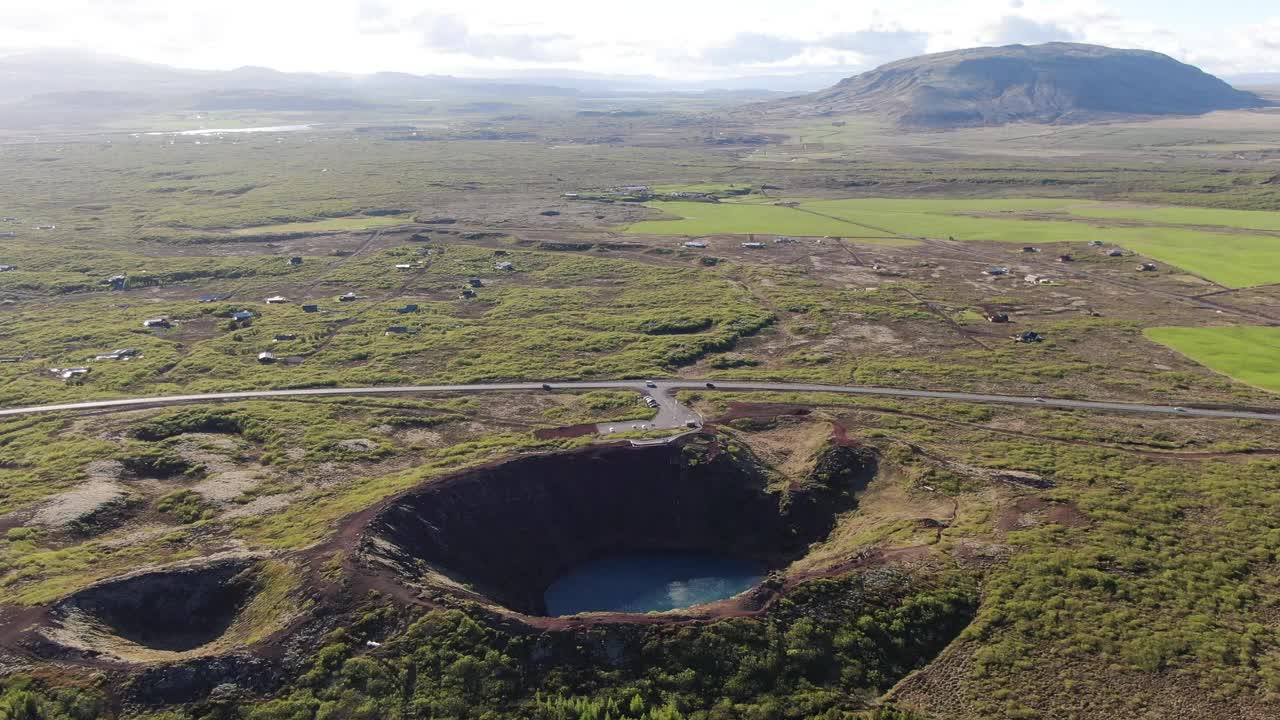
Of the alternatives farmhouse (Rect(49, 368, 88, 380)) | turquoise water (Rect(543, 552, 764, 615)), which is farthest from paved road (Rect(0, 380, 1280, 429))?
turquoise water (Rect(543, 552, 764, 615))

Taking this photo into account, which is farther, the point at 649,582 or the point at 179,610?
the point at 649,582

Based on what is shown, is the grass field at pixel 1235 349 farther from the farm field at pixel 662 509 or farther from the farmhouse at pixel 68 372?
the farmhouse at pixel 68 372

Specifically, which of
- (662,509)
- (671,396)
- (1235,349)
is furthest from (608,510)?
(1235,349)

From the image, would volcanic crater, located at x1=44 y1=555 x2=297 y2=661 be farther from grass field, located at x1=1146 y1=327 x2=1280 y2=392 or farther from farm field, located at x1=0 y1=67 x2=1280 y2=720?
grass field, located at x1=1146 y1=327 x2=1280 y2=392

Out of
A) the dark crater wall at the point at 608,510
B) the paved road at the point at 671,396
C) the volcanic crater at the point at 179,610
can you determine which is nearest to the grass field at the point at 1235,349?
the paved road at the point at 671,396

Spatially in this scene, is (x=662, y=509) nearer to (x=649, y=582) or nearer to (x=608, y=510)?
(x=608, y=510)

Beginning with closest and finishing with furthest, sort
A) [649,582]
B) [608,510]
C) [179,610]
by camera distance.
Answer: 1. [179,610]
2. [649,582]
3. [608,510]

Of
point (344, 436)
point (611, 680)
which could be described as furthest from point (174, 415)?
point (611, 680)
